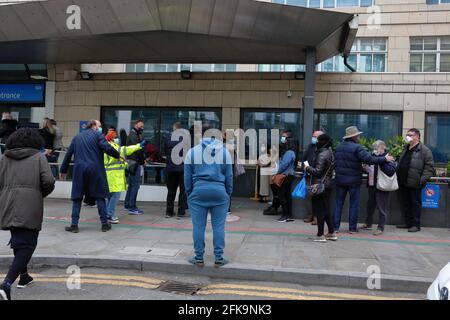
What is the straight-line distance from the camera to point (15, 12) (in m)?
9.62

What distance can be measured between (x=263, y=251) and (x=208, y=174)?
1.73 meters

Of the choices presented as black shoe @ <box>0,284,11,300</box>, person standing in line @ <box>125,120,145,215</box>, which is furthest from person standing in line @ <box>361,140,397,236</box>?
black shoe @ <box>0,284,11,300</box>

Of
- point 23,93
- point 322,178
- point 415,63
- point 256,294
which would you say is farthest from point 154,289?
point 23,93

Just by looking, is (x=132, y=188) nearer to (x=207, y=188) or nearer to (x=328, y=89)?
(x=207, y=188)

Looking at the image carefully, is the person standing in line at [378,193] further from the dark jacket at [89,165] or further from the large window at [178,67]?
the large window at [178,67]

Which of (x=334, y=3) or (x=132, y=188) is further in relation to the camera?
(x=334, y=3)

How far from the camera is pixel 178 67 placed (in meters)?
13.2

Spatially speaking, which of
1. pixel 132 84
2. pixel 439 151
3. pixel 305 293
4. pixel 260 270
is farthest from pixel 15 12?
pixel 439 151

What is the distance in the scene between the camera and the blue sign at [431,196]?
8594mm

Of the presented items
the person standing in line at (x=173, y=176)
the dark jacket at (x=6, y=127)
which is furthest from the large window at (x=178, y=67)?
the person standing in line at (x=173, y=176)

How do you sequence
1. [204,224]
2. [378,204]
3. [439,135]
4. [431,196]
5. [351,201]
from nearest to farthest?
[204,224] < [351,201] < [378,204] < [431,196] < [439,135]
